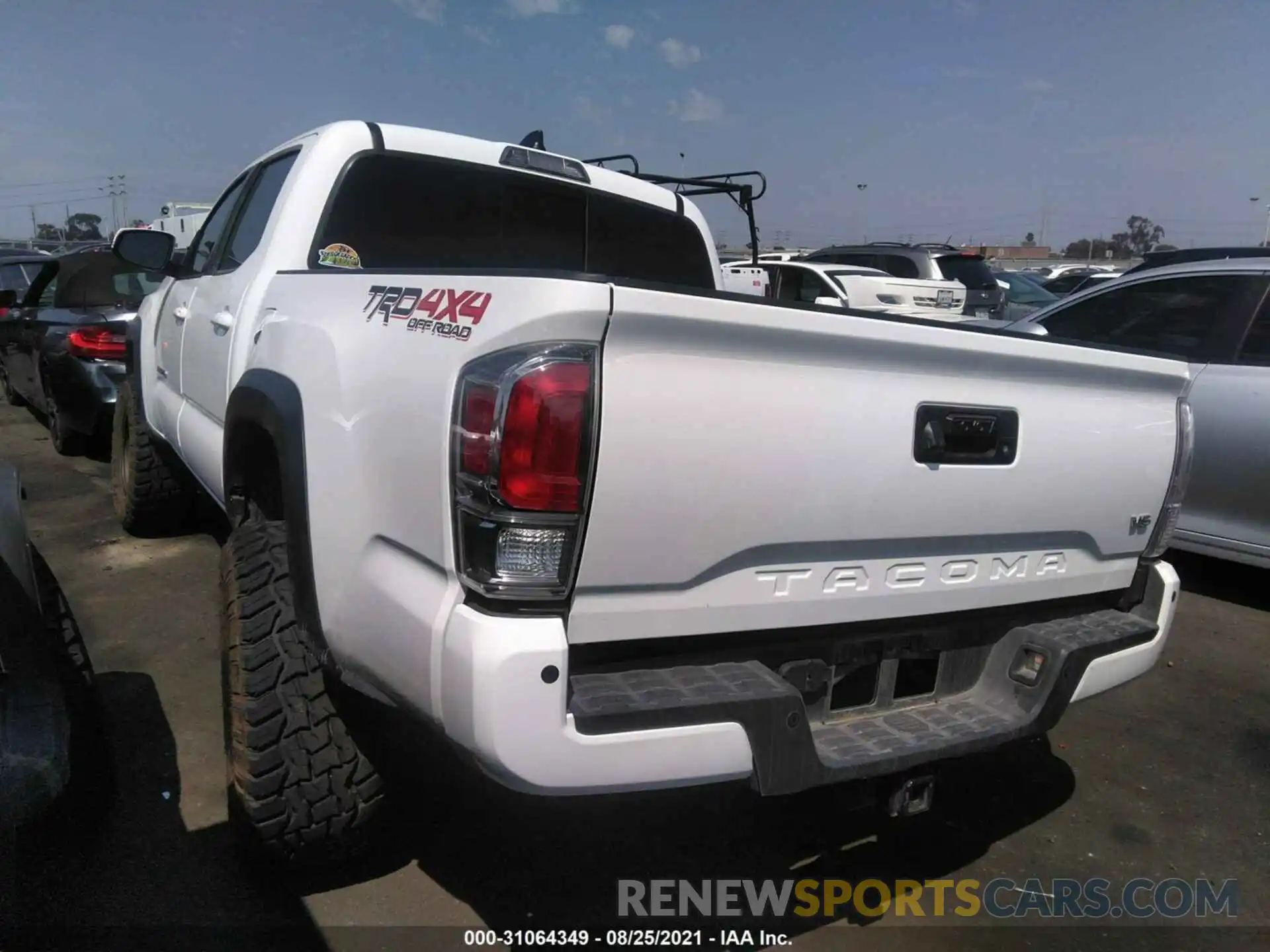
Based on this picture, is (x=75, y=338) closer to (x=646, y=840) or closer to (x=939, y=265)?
(x=646, y=840)

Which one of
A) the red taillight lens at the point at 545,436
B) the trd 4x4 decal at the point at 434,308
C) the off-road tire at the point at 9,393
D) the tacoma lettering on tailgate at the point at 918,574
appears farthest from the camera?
the off-road tire at the point at 9,393

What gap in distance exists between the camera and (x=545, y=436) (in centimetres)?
172

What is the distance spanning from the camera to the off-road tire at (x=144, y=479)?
502 cm

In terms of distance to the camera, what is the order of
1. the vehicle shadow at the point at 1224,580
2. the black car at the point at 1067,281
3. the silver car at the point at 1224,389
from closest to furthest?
the silver car at the point at 1224,389 < the vehicle shadow at the point at 1224,580 < the black car at the point at 1067,281

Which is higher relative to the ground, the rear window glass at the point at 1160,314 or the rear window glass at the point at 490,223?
the rear window glass at the point at 490,223

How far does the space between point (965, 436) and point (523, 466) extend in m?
1.06

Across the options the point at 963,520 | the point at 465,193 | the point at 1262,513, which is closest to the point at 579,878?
the point at 963,520

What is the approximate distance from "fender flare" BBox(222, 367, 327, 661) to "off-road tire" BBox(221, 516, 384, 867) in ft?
0.34

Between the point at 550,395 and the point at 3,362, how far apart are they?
403 inches

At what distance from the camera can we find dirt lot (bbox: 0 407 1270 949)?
2.46 meters

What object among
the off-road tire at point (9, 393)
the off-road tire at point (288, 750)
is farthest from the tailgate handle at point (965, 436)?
the off-road tire at point (9, 393)

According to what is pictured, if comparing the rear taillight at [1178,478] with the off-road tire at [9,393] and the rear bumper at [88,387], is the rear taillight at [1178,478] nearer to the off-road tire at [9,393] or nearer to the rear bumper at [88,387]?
the rear bumper at [88,387]

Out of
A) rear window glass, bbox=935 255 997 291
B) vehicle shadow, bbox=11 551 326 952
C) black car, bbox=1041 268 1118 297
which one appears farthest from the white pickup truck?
black car, bbox=1041 268 1118 297

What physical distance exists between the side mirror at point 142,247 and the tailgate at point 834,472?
3292mm
